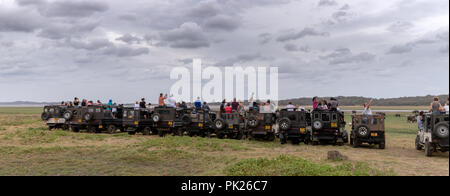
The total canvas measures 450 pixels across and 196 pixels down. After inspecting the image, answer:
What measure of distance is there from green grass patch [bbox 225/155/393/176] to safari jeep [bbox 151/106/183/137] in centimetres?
1175

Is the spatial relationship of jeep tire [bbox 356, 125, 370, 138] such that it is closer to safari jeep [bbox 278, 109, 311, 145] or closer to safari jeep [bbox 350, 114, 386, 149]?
safari jeep [bbox 350, 114, 386, 149]

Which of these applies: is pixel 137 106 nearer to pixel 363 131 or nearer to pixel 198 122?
pixel 198 122

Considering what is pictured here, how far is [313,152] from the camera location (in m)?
16.1

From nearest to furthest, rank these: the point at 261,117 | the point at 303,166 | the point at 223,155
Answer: the point at 303,166 → the point at 223,155 → the point at 261,117

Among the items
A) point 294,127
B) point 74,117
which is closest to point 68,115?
point 74,117

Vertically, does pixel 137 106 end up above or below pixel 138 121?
above

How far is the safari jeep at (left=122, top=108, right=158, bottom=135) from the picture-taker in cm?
2433

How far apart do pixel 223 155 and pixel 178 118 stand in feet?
29.5

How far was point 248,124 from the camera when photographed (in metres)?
20.4

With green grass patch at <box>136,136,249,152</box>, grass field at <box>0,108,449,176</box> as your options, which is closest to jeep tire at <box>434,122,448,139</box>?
grass field at <box>0,108,449,176</box>

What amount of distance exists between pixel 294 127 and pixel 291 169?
8623 mm

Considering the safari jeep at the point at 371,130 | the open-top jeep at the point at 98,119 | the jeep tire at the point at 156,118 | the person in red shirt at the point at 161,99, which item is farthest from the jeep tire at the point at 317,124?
the open-top jeep at the point at 98,119
